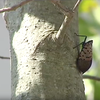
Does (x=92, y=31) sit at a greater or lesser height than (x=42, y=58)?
greater

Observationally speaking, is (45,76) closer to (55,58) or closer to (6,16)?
(55,58)

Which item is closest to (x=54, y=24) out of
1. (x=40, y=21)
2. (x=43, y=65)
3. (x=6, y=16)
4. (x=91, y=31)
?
(x=40, y=21)

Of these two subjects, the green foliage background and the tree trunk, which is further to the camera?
the green foliage background

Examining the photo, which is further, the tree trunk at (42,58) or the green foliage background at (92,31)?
the green foliage background at (92,31)

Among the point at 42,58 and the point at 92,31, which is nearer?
the point at 42,58
